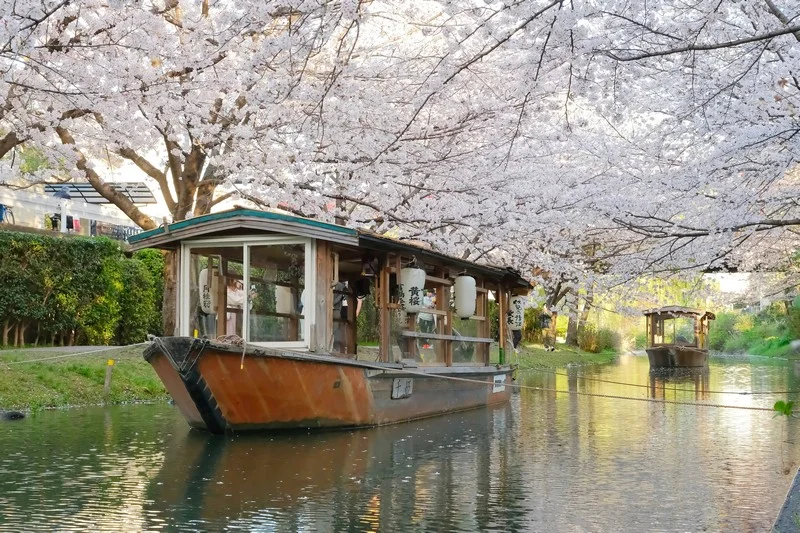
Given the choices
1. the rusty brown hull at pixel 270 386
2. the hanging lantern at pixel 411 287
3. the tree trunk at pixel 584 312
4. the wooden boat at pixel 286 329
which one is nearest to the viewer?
the rusty brown hull at pixel 270 386

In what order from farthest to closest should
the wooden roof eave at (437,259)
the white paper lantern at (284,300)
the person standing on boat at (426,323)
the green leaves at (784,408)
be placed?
the person standing on boat at (426,323) → the white paper lantern at (284,300) → the wooden roof eave at (437,259) → the green leaves at (784,408)

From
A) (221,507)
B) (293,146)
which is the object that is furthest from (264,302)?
(221,507)

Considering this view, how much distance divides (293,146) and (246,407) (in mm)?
5448

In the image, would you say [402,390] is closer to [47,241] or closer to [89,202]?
[47,241]

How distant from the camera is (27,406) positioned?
14414 millimetres

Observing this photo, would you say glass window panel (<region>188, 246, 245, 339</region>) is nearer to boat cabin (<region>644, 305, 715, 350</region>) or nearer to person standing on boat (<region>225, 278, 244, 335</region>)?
person standing on boat (<region>225, 278, 244, 335</region>)

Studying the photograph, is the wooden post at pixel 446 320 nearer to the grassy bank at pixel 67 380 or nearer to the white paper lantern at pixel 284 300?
the white paper lantern at pixel 284 300

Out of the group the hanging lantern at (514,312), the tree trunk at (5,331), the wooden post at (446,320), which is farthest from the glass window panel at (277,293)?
the hanging lantern at (514,312)

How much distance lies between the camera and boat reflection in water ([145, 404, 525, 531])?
24.3 feet

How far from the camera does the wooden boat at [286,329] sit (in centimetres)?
1188

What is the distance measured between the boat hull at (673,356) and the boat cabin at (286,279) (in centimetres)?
2244

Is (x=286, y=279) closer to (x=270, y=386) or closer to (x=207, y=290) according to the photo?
(x=207, y=290)

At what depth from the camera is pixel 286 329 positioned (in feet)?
42.8

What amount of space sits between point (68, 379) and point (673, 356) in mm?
25095
